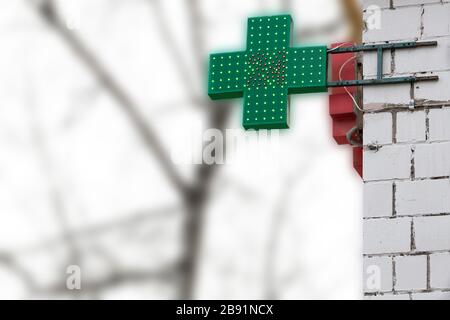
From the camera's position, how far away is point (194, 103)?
1917 centimetres

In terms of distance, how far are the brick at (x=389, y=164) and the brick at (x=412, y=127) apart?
0.07 metres

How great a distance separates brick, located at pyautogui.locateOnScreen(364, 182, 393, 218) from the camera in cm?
1234

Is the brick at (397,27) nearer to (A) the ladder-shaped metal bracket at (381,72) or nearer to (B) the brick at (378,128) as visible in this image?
(A) the ladder-shaped metal bracket at (381,72)

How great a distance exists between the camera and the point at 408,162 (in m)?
12.4

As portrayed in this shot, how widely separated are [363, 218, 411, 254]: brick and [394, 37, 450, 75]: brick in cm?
104

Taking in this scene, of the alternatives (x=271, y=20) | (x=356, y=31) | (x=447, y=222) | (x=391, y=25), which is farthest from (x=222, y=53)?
(x=356, y=31)

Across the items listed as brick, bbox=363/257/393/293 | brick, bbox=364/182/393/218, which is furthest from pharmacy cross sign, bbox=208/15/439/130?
brick, bbox=363/257/393/293

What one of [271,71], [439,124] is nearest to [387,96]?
[439,124]

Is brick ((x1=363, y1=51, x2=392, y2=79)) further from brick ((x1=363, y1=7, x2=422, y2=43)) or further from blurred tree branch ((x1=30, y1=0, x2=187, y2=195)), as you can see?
blurred tree branch ((x1=30, y1=0, x2=187, y2=195))

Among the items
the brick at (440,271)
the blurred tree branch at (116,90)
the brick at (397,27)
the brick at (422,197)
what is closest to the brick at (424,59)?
the brick at (397,27)

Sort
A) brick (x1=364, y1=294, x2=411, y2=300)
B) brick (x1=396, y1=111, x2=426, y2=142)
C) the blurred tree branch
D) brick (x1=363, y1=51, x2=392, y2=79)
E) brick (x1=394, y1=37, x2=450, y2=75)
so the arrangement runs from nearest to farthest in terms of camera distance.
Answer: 1. brick (x1=364, y1=294, x2=411, y2=300)
2. brick (x1=396, y1=111, x2=426, y2=142)
3. brick (x1=394, y1=37, x2=450, y2=75)
4. brick (x1=363, y1=51, x2=392, y2=79)
5. the blurred tree branch

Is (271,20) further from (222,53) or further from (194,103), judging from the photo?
(194,103)

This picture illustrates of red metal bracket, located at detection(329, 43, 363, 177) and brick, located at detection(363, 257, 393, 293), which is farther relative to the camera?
red metal bracket, located at detection(329, 43, 363, 177)
